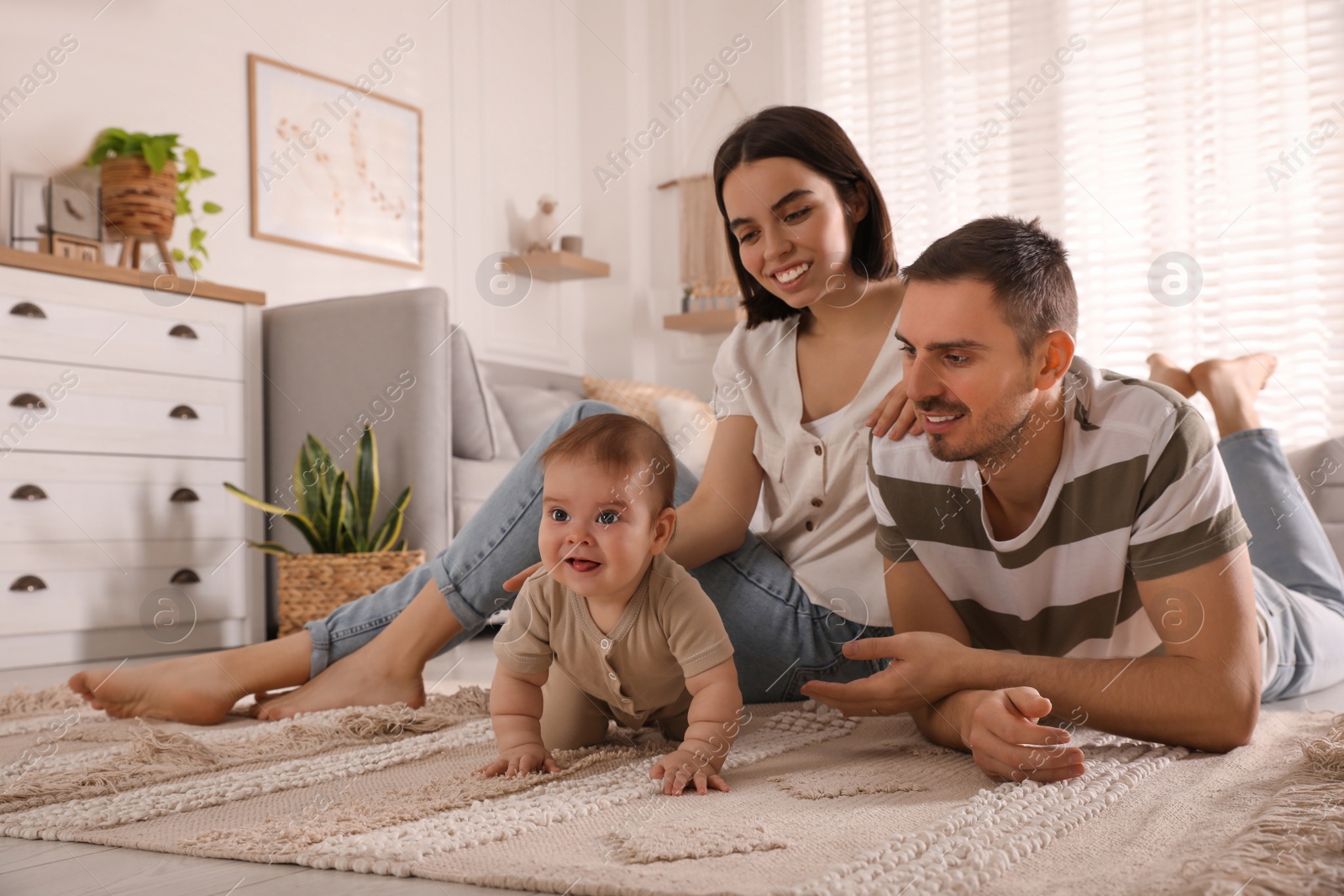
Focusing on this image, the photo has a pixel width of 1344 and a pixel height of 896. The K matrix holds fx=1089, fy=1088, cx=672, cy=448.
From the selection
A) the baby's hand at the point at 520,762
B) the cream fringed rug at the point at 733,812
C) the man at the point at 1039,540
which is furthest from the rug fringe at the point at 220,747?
the man at the point at 1039,540

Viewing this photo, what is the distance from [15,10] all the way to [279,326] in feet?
3.34

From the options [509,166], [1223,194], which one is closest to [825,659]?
[1223,194]

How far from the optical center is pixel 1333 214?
353 centimetres

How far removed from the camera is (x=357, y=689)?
1.45 meters

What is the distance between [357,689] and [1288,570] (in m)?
1.40

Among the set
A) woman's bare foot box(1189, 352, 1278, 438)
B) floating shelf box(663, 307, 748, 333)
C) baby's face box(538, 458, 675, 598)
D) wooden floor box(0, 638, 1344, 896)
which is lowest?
wooden floor box(0, 638, 1344, 896)

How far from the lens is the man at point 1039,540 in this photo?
98cm

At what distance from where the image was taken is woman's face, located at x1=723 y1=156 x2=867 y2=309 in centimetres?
132

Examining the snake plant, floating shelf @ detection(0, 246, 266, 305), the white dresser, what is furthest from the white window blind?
the white dresser

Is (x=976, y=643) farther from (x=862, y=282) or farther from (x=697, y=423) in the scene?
(x=697, y=423)

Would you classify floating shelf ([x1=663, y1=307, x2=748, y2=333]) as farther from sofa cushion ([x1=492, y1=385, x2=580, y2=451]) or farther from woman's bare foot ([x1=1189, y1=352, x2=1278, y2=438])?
woman's bare foot ([x1=1189, y1=352, x2=1278, y2=438])

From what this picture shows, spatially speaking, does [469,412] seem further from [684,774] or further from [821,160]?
[684,774]

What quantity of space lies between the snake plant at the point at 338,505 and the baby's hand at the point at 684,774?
1.82m

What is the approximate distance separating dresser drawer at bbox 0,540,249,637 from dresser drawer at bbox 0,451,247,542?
0.03m
